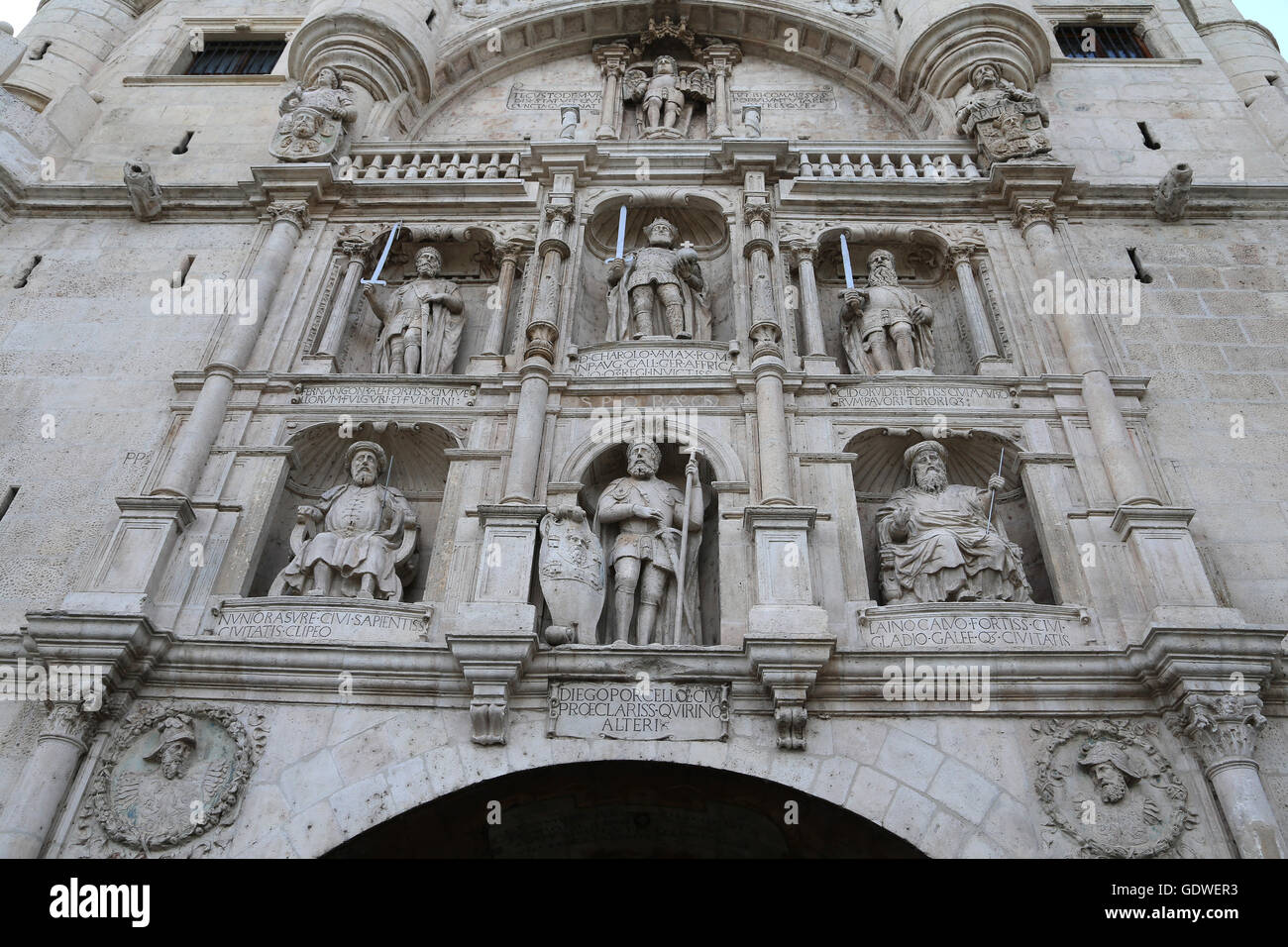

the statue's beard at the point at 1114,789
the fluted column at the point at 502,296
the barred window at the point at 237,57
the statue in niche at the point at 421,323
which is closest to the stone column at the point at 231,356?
the statue in niche at the point at 421,323

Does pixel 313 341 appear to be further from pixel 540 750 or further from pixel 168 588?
A: pixel 540 750

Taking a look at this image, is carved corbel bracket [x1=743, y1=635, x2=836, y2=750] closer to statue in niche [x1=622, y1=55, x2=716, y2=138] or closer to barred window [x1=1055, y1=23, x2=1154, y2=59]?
statue in niche [x1=622, y1=55, x2=716, y2=138]

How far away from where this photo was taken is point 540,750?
322 inches

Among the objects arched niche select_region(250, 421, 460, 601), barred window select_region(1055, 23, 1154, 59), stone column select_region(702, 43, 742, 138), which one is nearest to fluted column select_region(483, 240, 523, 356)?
arched niche select_region(250, 421, 460, 601)

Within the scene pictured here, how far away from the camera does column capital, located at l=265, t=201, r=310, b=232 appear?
13.0m

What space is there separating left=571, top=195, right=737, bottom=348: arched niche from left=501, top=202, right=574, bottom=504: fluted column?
494 millimetres

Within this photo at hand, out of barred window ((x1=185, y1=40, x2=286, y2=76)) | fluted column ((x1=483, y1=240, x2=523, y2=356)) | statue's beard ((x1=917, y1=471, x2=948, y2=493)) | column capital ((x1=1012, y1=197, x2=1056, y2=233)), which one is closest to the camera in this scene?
statue's beard ((x1=917, y1=471, x2=948, y2=493))

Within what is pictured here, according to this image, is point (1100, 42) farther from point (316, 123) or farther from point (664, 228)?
point (316, 123)

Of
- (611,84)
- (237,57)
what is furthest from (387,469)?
Answer: (237,57)

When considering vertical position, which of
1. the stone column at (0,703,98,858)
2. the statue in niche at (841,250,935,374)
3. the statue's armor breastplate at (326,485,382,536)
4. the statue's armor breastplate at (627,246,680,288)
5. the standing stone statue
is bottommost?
the stone column at (0,703,98,858)

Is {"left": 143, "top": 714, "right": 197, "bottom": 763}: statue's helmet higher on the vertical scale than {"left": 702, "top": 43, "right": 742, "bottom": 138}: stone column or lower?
lower
